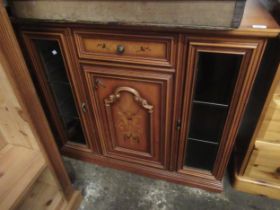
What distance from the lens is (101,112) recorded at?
109cm

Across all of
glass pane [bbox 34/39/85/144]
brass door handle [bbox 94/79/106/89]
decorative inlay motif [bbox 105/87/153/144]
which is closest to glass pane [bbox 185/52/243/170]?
decorative inlay motif [bbox 105/87/153/144]

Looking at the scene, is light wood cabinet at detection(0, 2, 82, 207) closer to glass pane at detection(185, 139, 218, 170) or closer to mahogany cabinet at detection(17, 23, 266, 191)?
mahogany cabinet at detection(17, 23, 266, 191)

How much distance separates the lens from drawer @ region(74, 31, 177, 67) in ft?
2.60

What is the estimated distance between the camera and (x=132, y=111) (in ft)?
3.38

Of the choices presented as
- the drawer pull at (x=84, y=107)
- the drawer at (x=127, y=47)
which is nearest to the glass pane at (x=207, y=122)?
the drawer at (x=127, y=47)

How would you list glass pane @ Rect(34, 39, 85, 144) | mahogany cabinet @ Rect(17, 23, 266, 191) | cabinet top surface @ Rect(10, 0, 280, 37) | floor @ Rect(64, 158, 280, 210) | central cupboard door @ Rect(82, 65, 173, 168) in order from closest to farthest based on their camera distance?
cabinet top surface @ Rect(10, 0, 280, 37)
mahogany cabinet @ Rect(17, 23, 266, 191)
central cupboard door @ Rect(82, 65, 173, 168)
glass pane @ Rect(34, 39, 85, 144)
floor @ Rect(64, 158, 280, 210)

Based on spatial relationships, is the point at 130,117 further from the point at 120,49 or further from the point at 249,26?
the point at 249,26

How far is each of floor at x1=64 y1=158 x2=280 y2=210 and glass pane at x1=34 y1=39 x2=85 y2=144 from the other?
0.26 meters

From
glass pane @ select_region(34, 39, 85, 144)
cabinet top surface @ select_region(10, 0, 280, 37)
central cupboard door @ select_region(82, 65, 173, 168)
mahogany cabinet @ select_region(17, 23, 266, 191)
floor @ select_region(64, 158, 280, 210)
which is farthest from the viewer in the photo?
floor @ select_region(64, 158, 280, 210)

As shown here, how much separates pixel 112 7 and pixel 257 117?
2.43ft

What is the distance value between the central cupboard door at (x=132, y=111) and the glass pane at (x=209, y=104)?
127 mm

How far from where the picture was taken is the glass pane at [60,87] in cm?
103

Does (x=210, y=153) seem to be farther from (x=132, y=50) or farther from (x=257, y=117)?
(x=132, y=50)

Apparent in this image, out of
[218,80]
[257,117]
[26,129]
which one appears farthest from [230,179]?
[26,129]
